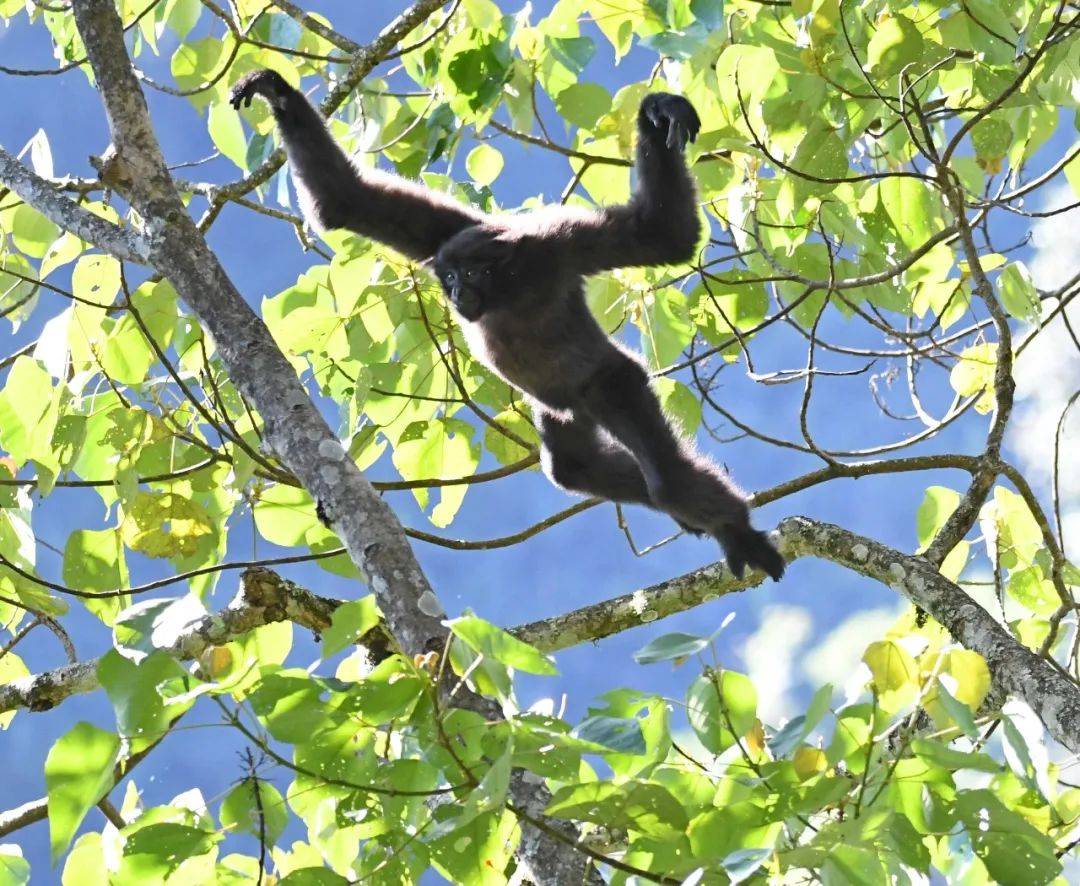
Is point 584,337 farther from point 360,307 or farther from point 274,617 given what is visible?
point 274,617

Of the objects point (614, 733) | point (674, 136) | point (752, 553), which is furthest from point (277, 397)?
point (752, 553)

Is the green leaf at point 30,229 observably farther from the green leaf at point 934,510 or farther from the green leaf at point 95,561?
the green leaf at point 934,510

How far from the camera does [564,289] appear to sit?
165 inches

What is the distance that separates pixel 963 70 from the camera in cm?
420

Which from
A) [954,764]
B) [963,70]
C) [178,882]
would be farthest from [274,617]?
[963,70]

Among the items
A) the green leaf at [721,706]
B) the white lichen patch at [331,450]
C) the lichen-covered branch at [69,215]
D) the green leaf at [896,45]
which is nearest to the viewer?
the green leaf at [721,706]

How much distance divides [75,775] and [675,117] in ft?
7.74

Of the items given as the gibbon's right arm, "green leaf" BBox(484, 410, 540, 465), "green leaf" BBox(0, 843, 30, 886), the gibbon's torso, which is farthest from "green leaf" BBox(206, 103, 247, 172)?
"green leaf" BBox(0, 843, 30, 886)

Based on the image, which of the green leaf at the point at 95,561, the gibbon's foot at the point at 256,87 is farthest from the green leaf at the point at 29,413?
the gibbon's foot at the point at 256,87

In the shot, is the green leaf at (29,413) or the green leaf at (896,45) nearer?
the green leaf at (896,45)

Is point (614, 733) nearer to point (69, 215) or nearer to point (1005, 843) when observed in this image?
point (1005, 843)

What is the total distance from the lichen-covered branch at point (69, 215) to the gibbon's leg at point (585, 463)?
1725 mm

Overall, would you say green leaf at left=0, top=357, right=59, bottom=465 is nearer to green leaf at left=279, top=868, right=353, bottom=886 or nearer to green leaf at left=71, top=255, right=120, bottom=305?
green leaf at left=71, top=255, right=120, bottom=305

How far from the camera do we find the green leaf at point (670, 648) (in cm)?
170
